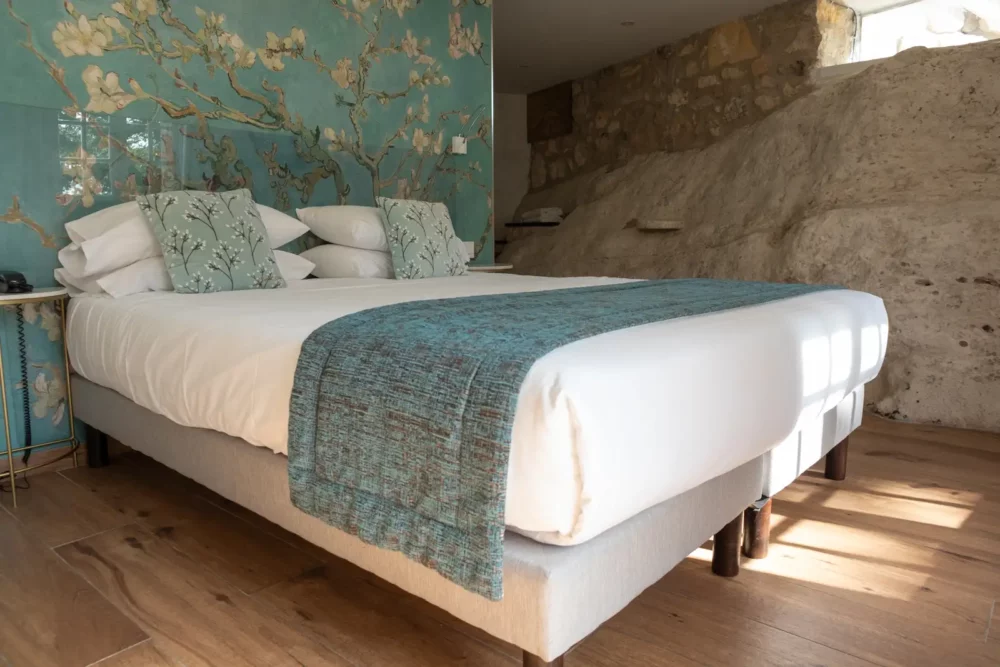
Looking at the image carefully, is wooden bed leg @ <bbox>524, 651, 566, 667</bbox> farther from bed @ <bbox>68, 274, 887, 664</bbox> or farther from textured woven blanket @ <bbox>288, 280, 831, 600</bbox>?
textured woven blanket @ <bbox>288, 280, 831, 600</bbox>

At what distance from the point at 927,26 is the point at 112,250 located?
4.60 metres

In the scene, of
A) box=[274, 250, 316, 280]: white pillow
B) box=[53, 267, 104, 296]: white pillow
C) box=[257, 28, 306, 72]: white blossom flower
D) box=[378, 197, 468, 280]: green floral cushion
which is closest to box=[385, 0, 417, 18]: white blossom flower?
box=[257, 28, 306, 72]: white blossom flower

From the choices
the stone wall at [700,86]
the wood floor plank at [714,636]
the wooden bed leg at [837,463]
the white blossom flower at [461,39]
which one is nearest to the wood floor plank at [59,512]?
the wood floor plank at [714,636]

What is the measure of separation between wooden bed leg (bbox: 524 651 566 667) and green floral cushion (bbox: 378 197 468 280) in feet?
6.89

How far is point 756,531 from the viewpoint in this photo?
73.1 inches

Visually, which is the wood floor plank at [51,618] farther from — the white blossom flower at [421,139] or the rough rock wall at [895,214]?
the rough rock wall at [895,214]

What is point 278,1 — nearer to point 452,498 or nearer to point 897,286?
point 452,498

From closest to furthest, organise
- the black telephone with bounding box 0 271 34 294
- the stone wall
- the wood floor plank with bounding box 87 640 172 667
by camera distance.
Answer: the wood floor plank with bounding box 87 640 172 667 < the black telephone with bounding box 0 271 34 294 < the stone wall

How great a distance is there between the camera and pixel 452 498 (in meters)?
1.12

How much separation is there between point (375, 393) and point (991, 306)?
311cm

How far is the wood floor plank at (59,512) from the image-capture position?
2023 millimetres

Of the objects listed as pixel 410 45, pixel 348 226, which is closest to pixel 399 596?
pixel 348 226

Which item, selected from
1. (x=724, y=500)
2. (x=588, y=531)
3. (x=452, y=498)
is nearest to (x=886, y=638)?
(x=724, y=500)

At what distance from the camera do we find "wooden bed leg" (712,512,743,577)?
1743 millimetres
